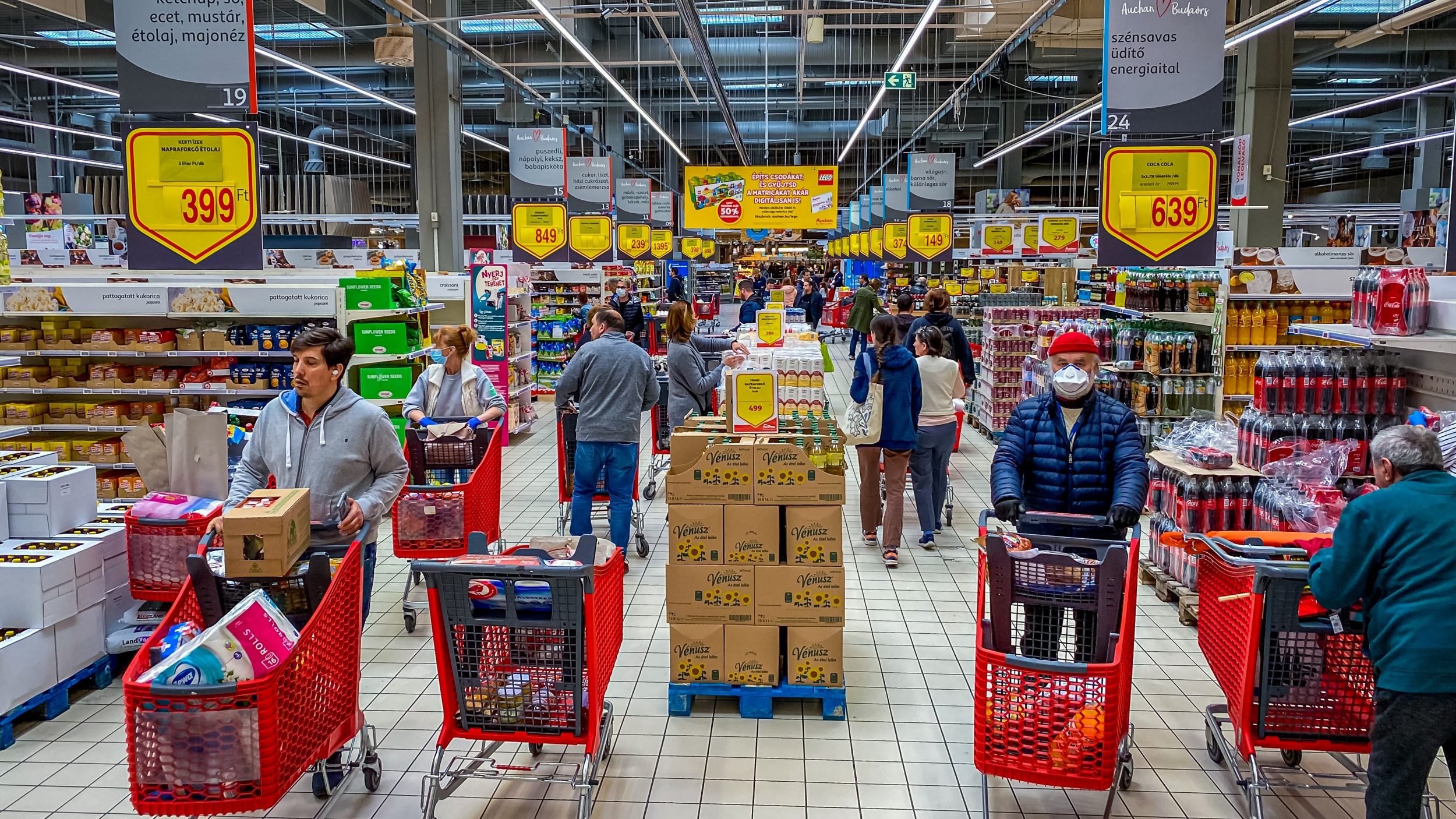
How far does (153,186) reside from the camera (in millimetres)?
5531

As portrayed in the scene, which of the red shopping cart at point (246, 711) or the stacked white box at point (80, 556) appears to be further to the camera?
the stacked white box at point (80, 556)

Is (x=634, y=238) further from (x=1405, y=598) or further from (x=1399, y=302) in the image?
(x=1405, y=598)

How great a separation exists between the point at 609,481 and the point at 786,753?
2.64 m

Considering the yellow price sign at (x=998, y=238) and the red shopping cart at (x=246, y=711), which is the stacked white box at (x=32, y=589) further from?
the yellow price sign at (x=998, y=238)

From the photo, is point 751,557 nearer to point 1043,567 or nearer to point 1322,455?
→ point 1043,567

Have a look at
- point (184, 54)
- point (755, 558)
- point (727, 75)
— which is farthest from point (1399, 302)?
point (727, 75)

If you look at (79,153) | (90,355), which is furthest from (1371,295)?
(79,153)

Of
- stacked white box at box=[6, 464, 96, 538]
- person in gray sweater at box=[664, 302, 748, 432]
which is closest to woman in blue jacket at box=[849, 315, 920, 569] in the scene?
person in gray sweater at box=[664, 302, 748, 432]

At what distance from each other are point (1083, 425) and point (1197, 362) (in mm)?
5144

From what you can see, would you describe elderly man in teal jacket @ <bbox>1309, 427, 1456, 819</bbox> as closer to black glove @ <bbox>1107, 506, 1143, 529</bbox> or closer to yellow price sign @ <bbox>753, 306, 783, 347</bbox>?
black glove @ <bbox>1107, 506, 1143, 529</bbox>

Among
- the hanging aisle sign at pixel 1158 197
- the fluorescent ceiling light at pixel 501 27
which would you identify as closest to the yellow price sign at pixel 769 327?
the hanging aisle sign at pixel 1158 197

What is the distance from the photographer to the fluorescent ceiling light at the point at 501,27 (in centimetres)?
1642

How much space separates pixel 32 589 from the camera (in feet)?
13.9

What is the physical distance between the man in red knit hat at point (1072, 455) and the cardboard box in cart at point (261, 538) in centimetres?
263
